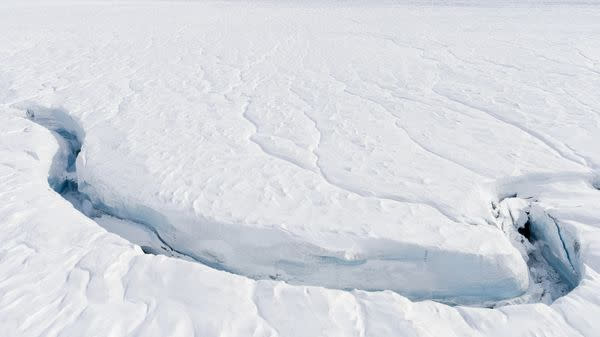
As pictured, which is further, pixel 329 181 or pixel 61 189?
pixel 61 189

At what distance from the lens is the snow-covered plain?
1.54m

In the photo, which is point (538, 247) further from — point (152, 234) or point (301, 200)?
point (152, 234)

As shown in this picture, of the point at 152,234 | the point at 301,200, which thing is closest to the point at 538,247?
the point at 301,200

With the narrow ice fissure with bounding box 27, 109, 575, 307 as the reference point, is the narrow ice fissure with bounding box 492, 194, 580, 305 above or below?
above

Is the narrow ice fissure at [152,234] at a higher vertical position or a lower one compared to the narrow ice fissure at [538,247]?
lower

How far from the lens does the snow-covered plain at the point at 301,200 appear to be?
1.54 metres

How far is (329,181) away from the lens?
2264 millimetres

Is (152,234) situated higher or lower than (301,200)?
lower

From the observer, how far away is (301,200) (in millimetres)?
2098

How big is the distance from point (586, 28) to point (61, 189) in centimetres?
647

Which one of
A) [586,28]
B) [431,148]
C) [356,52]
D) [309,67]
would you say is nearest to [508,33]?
[586,28]

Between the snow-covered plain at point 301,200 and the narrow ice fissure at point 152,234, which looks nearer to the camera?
the snow-covered plain at point 301,200

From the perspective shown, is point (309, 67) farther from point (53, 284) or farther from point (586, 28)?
point (586, 28)

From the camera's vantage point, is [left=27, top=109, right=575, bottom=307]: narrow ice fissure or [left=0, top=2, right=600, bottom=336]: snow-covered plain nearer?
[left=0, top=2, right=600, bottom=336]: snow-covered plain
